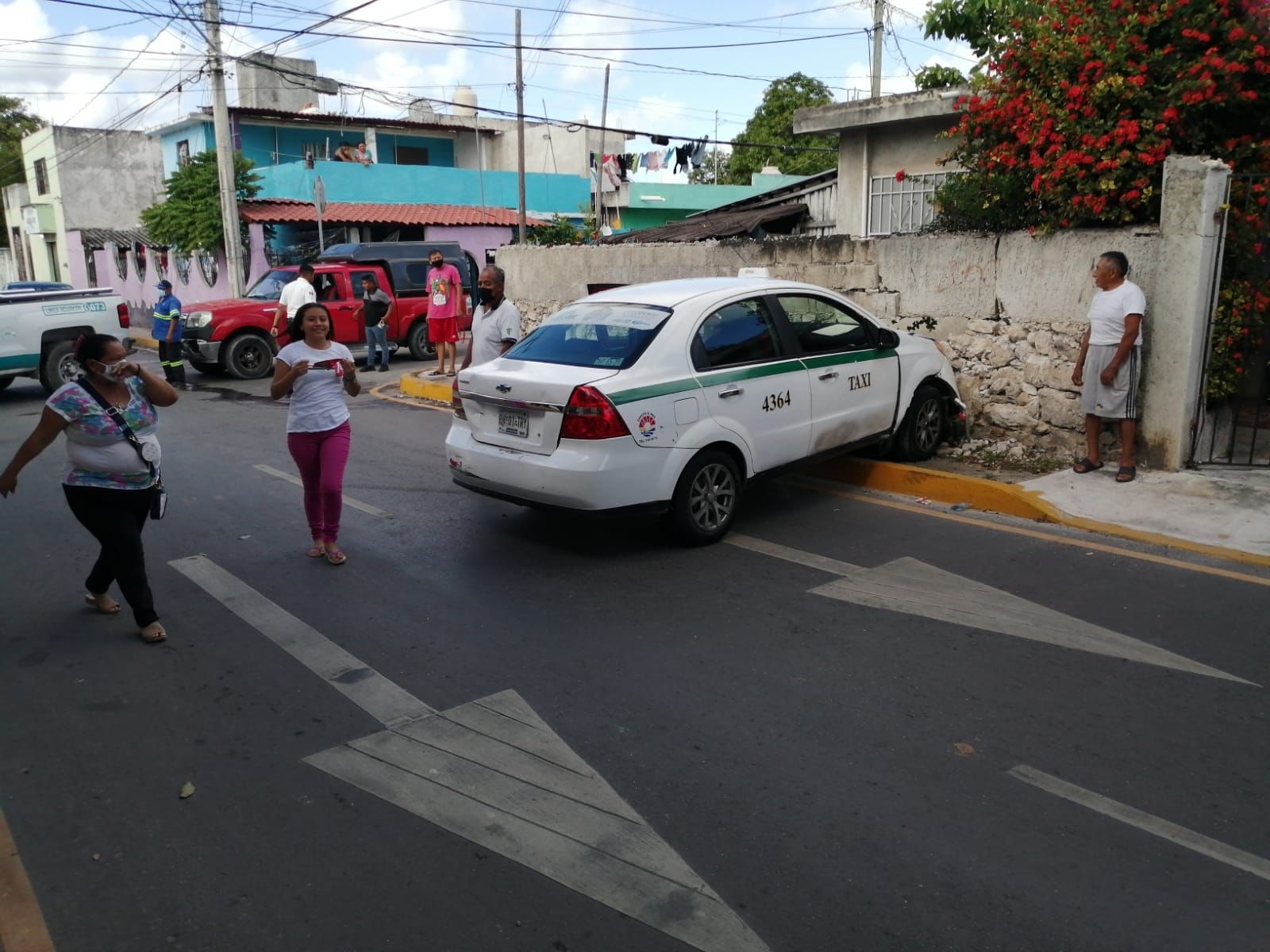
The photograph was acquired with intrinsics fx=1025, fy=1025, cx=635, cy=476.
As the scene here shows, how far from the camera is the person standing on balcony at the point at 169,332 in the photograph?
1523 centimetres

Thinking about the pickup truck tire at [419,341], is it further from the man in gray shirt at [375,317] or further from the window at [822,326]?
the window at [822,326]

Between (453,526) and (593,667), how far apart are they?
2.72m

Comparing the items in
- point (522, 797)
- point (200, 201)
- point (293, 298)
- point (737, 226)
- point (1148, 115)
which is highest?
point (200, 201)

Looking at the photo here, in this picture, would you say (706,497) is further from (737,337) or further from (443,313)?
(443,313)

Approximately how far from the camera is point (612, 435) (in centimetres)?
609

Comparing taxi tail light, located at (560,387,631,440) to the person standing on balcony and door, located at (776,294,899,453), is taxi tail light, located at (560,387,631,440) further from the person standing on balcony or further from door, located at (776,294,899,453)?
the person standing on balcony

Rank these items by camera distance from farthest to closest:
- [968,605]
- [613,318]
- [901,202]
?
[901,202] < [613,318] < [968,605]

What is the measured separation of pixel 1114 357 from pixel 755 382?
276 centimetres

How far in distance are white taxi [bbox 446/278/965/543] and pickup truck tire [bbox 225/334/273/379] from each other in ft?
34.9

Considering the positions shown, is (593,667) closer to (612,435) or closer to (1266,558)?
(612,435)

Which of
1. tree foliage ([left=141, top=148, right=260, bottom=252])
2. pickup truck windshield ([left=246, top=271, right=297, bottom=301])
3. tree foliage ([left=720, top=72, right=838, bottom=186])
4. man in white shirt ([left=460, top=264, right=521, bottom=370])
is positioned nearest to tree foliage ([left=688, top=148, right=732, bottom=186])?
tree foliage ([left=720, top=72, right=838, bottom=186])

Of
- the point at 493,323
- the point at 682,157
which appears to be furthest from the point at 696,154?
the point at 493,323

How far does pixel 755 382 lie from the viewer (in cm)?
685

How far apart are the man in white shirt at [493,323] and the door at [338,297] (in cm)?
855
